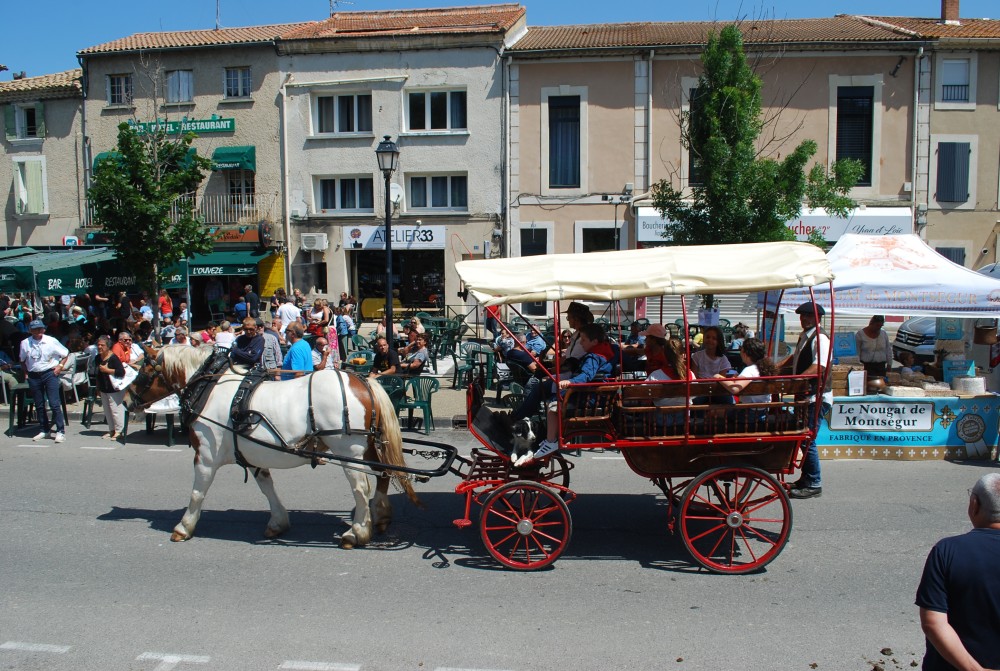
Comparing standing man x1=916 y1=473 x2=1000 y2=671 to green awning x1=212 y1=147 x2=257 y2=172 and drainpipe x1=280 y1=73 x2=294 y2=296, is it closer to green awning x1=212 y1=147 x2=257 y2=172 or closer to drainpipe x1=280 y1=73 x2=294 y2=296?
drainpipe x1=280 y1=73 x2=294 y2=296

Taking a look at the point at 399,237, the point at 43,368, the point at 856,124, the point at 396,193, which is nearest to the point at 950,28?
the point at 856,124

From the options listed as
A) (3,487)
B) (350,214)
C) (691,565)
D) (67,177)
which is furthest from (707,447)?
(67,177)

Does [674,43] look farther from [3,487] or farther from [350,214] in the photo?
[3,487]

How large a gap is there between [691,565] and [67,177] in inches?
1113

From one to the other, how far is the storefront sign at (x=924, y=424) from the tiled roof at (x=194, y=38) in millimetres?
22099

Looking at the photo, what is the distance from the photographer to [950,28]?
2312cm

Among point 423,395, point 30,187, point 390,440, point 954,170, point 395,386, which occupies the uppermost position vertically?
point 30,187

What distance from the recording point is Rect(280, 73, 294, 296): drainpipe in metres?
25.1

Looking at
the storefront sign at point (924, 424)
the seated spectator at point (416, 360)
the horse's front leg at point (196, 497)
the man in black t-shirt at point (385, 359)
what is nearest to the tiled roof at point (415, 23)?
the seated spectator at point (416, 360)

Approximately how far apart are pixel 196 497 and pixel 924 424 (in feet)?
27.4

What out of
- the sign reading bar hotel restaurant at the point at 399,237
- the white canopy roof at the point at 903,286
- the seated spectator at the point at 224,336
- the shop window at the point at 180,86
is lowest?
the seated spectator at the point at 224,336

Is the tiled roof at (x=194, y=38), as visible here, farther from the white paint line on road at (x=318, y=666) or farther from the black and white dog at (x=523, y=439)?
the white paint line on road at (x=318, y=666)

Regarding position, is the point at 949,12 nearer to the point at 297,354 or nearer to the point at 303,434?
the point at 297,354

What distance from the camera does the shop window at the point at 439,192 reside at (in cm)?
2467
